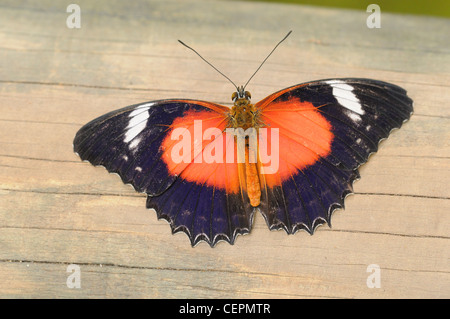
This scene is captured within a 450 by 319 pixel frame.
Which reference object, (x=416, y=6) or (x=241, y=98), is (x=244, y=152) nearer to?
(x=241, y=98)

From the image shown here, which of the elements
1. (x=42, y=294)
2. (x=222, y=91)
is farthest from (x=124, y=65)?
(x=42, y=294)
